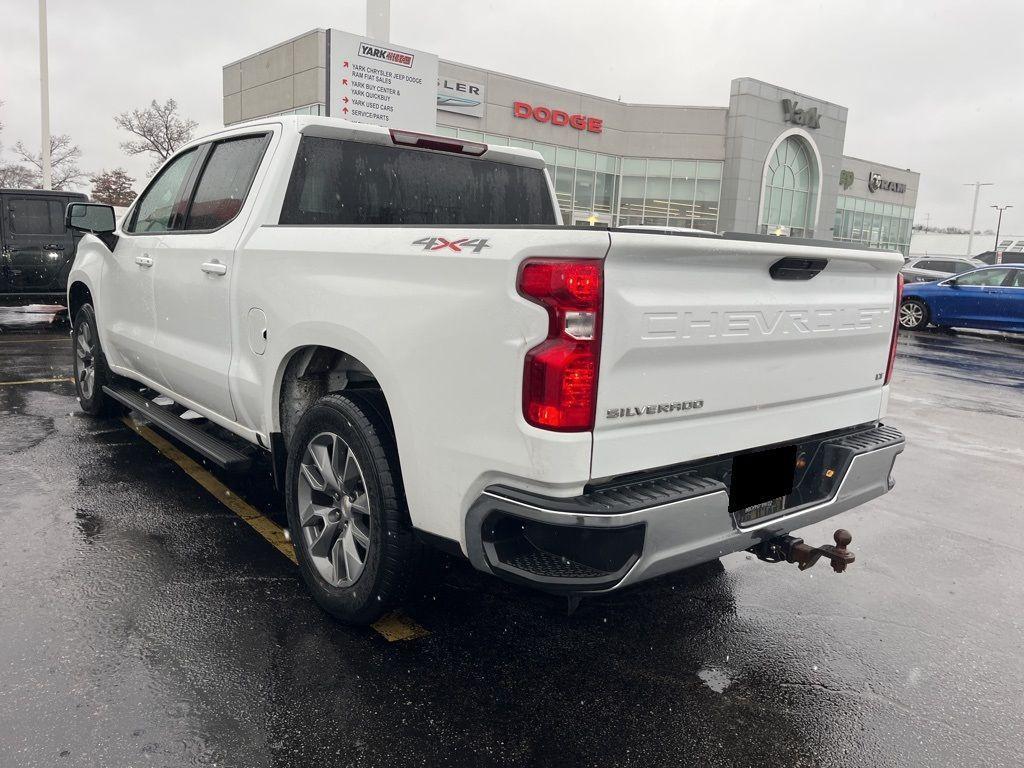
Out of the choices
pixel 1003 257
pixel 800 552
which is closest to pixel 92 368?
pixel 800 552

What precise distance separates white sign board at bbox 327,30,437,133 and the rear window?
8.89m

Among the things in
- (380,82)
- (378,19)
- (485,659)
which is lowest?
(485,659)

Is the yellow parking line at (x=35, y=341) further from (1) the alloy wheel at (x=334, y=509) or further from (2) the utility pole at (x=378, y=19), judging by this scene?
(1) the alloy wheel at (x=334, y=509)

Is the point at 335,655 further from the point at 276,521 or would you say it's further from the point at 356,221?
the point at 356,221

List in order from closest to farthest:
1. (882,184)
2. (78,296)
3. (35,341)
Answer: (78,296) < (35,341) < (882,184)

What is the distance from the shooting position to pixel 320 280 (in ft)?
10.1

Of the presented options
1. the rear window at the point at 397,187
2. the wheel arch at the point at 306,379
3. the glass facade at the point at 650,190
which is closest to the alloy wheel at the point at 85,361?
the rear window at the point at 397,187

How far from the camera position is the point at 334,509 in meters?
3.14

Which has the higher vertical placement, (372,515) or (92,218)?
(92,218)

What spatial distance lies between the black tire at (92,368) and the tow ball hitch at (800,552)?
4.85 m

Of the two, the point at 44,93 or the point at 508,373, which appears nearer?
the point at 508,373

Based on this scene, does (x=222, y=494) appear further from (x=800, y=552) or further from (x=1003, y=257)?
(x=1003, y=257)

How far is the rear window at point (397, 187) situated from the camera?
3809mm

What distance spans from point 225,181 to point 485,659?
2841 millimetres
